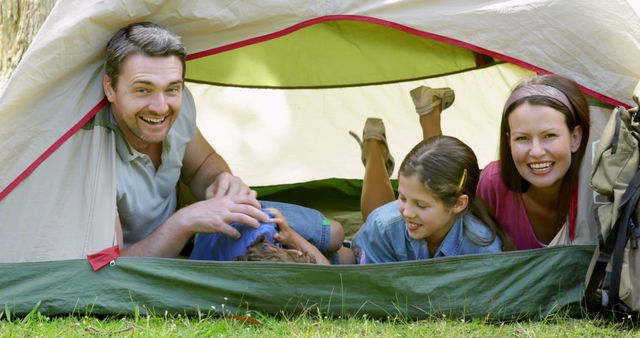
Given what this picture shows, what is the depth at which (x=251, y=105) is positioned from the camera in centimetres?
407

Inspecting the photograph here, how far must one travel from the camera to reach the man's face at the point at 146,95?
257 centimetres

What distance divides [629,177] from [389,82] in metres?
1.77

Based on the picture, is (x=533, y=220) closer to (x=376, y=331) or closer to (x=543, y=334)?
(x=543, y=334)

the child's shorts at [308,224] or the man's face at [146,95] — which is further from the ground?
the man's face at [146,95]

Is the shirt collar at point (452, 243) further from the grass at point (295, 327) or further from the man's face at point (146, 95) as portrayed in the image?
the man's face at point (146, 95)

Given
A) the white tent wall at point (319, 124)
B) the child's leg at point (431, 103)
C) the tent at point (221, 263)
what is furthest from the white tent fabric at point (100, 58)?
the white tent wall at point (319, 124)

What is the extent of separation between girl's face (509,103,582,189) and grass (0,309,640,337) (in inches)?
16.0

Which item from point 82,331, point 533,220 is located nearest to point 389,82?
point 533,220

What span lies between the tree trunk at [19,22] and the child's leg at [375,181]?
1.86 meters

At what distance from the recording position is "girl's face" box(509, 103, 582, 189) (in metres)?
2.53

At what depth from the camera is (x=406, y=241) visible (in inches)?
106

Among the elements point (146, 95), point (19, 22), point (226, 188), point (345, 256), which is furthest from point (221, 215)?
point (19, 22)

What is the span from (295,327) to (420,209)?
1.75 feet

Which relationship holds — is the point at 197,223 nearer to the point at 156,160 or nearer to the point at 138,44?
the point at 156,160
